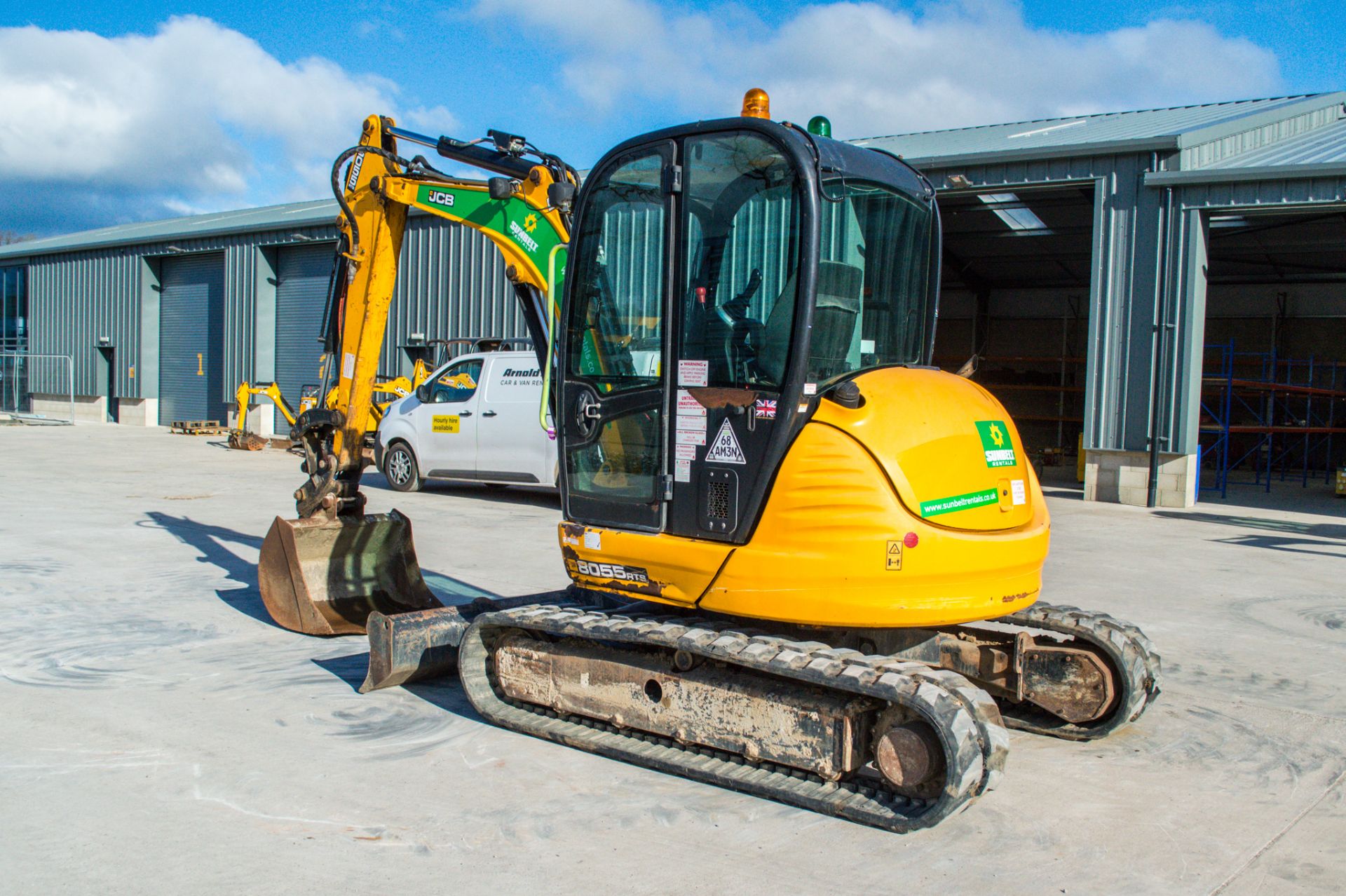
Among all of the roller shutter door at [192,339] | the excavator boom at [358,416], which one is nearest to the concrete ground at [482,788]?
the excavator boom at [358,416]

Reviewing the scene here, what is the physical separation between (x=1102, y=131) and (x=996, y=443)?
1671 centimetres

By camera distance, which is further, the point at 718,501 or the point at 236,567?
the point at 236,567

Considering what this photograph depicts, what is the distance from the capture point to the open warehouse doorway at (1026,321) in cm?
2550

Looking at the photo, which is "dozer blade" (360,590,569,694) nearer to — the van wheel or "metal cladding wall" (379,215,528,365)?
the van wheel

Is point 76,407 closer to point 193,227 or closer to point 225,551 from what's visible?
point 193,227

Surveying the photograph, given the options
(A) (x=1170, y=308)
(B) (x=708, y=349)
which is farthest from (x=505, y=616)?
(A) (x=1170, y=308)

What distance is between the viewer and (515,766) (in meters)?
4.72

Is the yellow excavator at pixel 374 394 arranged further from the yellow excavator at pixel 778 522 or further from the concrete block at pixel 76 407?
the yellow excavator at pixel 778 522

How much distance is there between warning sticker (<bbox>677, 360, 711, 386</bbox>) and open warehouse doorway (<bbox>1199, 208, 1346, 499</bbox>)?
70.3 ft

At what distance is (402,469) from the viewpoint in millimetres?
15609

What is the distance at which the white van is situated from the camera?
14.1 m

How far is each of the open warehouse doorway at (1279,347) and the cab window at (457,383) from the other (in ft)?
53.4

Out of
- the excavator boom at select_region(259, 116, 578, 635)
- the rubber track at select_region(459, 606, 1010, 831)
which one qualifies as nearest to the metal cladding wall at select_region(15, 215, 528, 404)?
the excavator boom at select_region(259, 116, 578, 635)

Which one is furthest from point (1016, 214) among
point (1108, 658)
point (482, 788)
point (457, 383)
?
point (482, 788)
